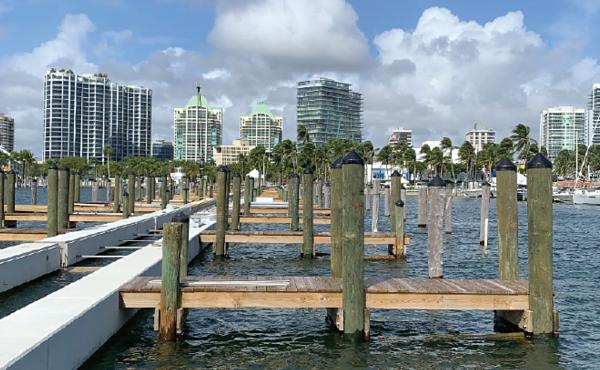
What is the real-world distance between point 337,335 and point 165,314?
11.3ft

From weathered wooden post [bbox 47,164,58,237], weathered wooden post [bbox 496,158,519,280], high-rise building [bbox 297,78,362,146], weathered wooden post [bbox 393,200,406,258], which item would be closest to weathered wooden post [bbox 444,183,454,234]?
weathered wooden post [bbox 393,200,406,258]

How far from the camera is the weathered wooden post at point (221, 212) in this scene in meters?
22.8

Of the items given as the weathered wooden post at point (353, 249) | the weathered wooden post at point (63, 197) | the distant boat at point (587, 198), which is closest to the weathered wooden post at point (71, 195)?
the weathered wooden post at point (63, 197)

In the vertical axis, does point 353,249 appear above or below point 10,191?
below

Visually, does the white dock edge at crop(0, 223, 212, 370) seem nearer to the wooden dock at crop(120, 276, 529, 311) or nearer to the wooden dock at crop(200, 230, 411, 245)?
the wooden dock at crop(120, 276, 529, 311)

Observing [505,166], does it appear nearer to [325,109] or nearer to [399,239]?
[399,239]

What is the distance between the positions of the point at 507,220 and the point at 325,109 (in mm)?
171693

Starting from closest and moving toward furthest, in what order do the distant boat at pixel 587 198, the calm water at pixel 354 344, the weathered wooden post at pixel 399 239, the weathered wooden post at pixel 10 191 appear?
Result: the calm water at pixel 354 344 → the weathered wooden post at pixel 399 239 → the weathered wooden post at pixel 10 191 → the distant boat at pixel 587 198

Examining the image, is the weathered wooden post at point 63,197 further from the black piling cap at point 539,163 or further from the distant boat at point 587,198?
the distant boat at point 587,198

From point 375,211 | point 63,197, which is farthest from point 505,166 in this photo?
point 375,211

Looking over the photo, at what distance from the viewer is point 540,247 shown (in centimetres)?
1223

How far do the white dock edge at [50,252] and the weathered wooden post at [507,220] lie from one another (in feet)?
40.3

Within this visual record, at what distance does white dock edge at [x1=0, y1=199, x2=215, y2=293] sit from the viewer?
16891 mm

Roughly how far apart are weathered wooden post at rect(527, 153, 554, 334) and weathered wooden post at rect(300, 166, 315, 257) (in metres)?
10.7
